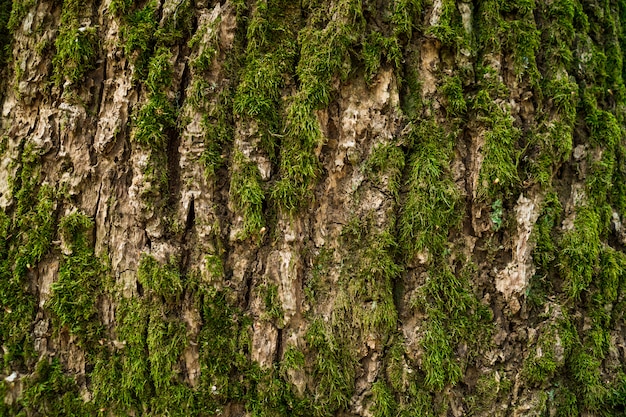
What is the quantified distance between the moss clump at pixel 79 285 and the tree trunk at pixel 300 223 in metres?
0.01

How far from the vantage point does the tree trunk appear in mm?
1978

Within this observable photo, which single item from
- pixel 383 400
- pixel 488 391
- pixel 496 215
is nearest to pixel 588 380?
pixel 488 391

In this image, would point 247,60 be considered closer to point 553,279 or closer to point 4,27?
point 4,27

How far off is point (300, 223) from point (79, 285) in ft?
3.52

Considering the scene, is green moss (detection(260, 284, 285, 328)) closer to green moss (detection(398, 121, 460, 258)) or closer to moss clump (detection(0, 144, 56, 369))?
green moss (detection(398, 121, 460, 258))

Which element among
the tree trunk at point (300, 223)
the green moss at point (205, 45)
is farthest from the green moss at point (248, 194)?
the green moss at point (205, 45)

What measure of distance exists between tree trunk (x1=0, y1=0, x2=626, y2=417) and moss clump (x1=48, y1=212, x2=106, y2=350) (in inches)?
0.4

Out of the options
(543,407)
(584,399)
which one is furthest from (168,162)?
(584,399)

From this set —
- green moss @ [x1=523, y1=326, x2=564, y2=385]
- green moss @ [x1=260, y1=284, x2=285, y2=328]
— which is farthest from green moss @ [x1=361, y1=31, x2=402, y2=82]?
green moss @ [x1=523, y1=326, x2=564, y2=385]

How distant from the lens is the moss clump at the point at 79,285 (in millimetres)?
2012

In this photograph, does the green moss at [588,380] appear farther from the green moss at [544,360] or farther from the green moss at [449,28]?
the green moss at [449,28]

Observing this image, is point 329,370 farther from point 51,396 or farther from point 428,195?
point 51,396

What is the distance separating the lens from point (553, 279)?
2.15 m

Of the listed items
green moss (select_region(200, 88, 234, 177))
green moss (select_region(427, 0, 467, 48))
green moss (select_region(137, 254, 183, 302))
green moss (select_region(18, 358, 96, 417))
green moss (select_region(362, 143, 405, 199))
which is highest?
green moss (select_region(427, 0, 467, 48))
